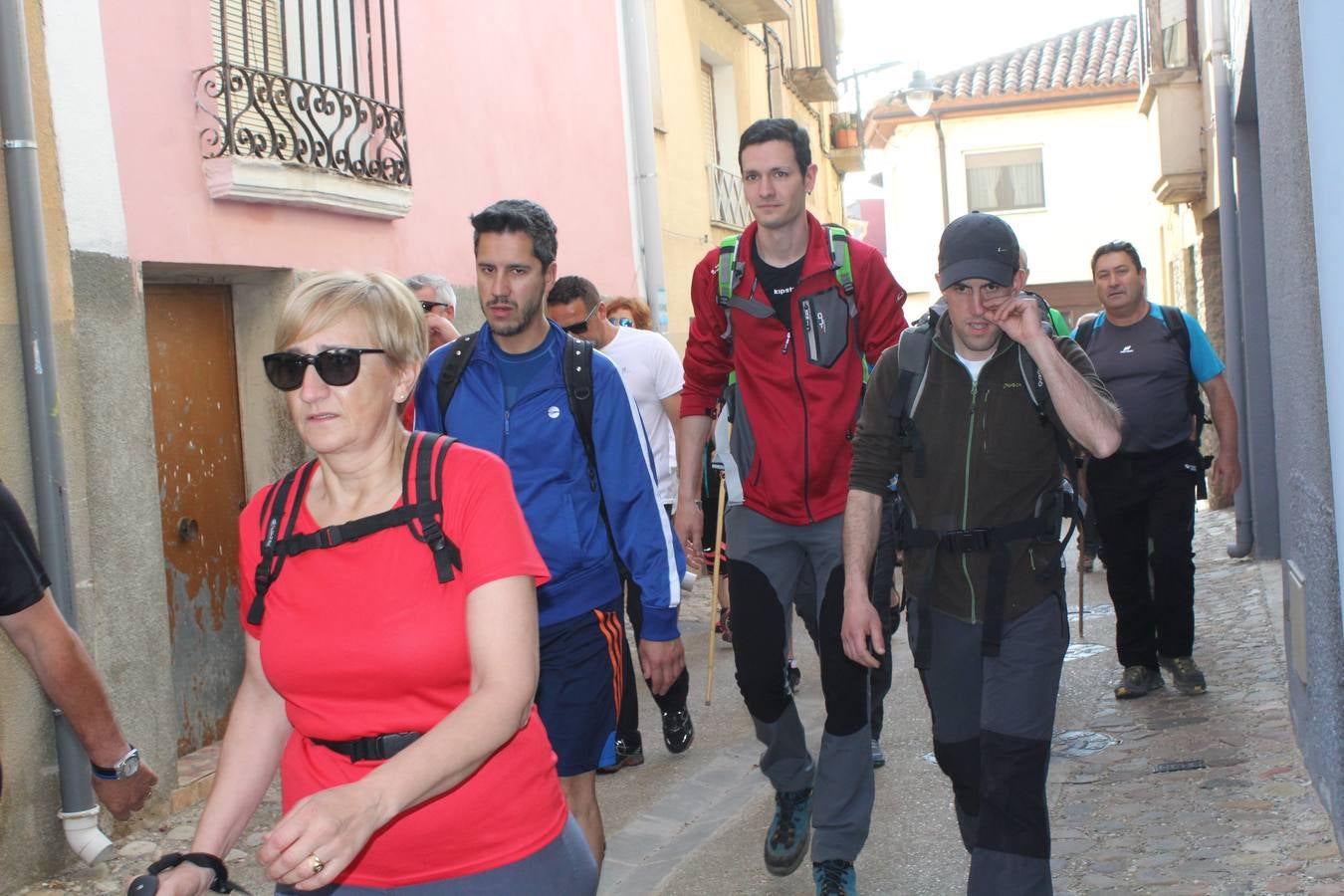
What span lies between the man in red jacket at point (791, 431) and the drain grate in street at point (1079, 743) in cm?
159

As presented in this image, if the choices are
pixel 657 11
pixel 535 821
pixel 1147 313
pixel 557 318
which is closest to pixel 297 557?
pixel 535 821

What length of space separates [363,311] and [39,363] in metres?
3.08

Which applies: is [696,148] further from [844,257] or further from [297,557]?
[297,557]

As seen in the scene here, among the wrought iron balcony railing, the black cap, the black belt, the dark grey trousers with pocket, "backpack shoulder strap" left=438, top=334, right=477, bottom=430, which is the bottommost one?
the dark grey trousers with pocket

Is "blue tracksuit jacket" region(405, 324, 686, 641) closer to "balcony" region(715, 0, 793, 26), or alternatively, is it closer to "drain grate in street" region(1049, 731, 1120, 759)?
"drain grate in street" region(1049, 731, 1120, 759)

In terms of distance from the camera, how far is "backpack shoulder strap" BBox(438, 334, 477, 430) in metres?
4.06

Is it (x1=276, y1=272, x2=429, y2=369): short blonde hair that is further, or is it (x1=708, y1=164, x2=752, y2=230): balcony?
(x1=708, y1=164, x2=752, y2=230): balcony

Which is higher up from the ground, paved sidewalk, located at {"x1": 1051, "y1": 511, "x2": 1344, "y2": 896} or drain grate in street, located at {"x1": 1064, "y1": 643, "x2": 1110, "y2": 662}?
paved sidewalk, located at {"x1": 1051, "y1": 511, "x2": 1344, "y2": 896}

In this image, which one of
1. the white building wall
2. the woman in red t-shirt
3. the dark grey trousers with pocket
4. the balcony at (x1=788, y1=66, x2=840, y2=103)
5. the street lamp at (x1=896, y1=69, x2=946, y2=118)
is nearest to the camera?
the woman in red t-shirt

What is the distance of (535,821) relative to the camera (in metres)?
2.49

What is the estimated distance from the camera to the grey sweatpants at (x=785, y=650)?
4516mm

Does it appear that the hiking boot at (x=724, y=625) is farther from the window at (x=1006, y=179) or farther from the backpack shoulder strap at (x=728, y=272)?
the window at (x=1006, y=179)

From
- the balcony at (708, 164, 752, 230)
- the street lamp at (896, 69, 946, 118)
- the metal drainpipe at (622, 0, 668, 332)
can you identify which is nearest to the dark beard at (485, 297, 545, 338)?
the metal drainpipe at (622, 0, 668, 332)

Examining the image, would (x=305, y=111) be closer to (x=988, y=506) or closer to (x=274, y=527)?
(x=988, y=506)
